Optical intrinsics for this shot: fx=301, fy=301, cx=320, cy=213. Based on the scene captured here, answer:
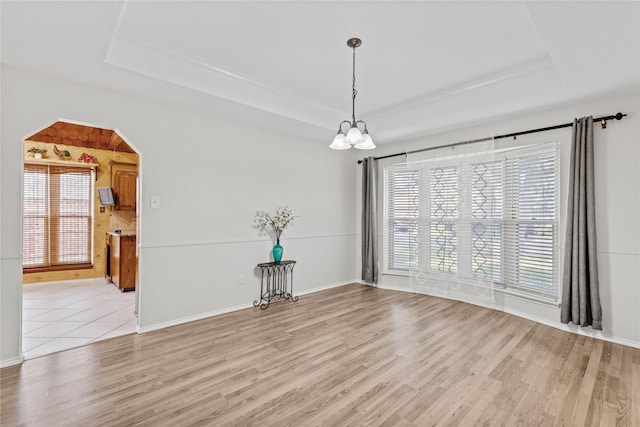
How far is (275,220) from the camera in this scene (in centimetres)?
445

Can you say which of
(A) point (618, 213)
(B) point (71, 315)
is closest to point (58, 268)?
(B) point (71, 315)

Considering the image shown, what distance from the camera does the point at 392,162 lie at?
5.28m

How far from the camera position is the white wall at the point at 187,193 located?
2.60 meters

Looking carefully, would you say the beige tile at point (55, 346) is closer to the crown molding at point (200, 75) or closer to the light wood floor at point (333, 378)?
the light wood floor at point (333, 378)

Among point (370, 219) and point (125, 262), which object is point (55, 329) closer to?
point (125, 262)

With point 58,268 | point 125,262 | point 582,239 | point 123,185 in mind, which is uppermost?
point 123,185

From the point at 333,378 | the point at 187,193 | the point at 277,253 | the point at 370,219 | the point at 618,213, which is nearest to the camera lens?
the point at 333,378

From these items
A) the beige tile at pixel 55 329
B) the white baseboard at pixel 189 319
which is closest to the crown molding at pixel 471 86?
the white baseboard at pixel 189 319

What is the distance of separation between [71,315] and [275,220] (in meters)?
2.83

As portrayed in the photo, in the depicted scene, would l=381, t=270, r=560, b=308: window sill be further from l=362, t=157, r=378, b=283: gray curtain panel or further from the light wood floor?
l=362, t=157, r=378, b=283: gray curtain panel

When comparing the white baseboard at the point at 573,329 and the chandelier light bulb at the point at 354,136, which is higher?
the chandelier light bulb at the point at 354,136

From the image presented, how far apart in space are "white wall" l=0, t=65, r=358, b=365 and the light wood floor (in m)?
0.47

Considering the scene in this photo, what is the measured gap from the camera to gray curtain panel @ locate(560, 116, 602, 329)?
10.3ft

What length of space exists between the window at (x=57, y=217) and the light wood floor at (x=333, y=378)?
381 centimetres
